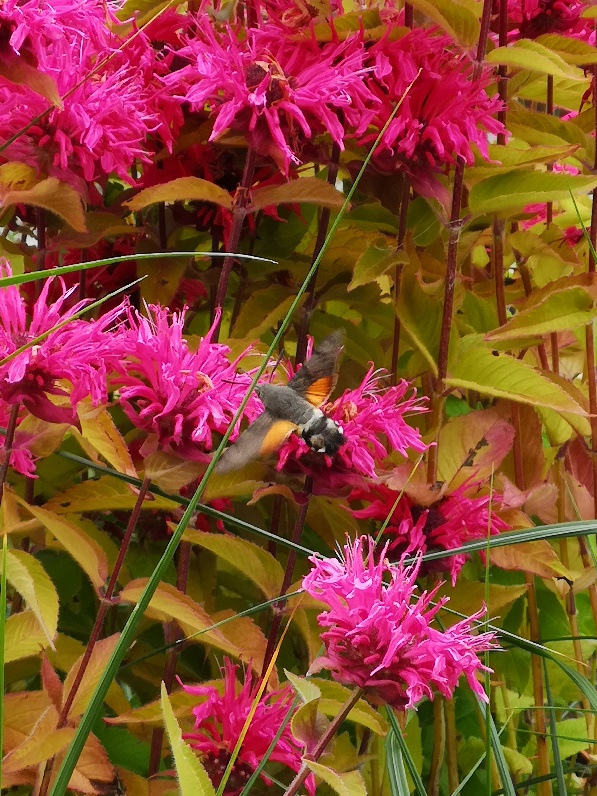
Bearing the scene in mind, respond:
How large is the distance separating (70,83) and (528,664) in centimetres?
68

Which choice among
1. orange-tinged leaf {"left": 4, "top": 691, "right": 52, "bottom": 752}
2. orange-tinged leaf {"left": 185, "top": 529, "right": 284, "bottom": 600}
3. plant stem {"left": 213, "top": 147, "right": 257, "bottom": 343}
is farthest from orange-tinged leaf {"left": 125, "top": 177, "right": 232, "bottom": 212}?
orange-tinged leaf {"left": 4, "top": 691, "right": 52, "bottom": 752}

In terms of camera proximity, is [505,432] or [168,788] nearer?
[168,788]

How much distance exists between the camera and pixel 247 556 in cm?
69

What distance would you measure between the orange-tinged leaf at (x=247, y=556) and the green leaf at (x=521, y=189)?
0.31 meters

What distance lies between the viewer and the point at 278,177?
0.80m

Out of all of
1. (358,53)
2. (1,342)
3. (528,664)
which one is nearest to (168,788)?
(1,342)

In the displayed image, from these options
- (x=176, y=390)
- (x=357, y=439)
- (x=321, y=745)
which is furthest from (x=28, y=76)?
(x=321, y=745)

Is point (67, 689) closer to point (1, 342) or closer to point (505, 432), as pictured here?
point (1, 342)

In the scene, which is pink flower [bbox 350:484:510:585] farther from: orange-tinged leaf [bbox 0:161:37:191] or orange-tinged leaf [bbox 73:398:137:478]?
orange-tinged leaf [bbox 0:161:37:191]

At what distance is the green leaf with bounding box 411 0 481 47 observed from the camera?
70 cm

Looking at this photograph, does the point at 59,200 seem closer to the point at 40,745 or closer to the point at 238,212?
the point at 238,212

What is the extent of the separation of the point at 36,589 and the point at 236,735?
0.16 meters

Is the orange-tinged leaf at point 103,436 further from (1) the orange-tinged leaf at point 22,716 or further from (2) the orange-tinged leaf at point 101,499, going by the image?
(1) the orange-tinged leaf at point 22,716

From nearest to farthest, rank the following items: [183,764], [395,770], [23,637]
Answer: [183,764]
[395,770]
[23,637]
